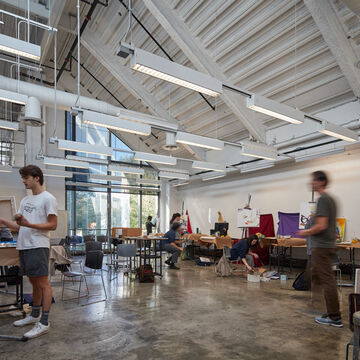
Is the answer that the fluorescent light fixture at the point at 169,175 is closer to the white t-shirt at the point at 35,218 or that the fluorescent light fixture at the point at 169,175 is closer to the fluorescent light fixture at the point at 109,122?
the fluorescent light fixture at the point at 109,122

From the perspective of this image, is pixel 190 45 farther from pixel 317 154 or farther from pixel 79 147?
pixel 317 154

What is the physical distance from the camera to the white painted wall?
739 centimetres

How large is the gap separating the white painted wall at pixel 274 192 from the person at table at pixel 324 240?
472cm

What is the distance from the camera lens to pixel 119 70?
8742 millimetres

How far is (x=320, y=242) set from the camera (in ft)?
9.61

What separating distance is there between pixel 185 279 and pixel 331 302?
3307mm

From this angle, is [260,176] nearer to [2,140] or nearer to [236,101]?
[236,101]

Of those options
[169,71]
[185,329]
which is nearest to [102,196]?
[169,71]

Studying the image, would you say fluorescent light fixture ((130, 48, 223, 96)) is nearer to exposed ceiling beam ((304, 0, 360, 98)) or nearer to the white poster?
exposed ceiling beam ((304, 0, 360, 98))

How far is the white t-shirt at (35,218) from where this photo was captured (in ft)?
8.98

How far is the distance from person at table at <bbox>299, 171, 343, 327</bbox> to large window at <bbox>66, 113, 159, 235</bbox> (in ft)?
28.6

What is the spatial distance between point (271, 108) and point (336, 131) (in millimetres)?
1958

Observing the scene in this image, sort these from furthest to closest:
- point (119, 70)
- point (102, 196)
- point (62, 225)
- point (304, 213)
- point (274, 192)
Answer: point (102, 196) < point (62, 225) < point (274, 192) < point (119, 70) < point (304, 213)

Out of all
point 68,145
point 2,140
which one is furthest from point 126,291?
point 2,140
